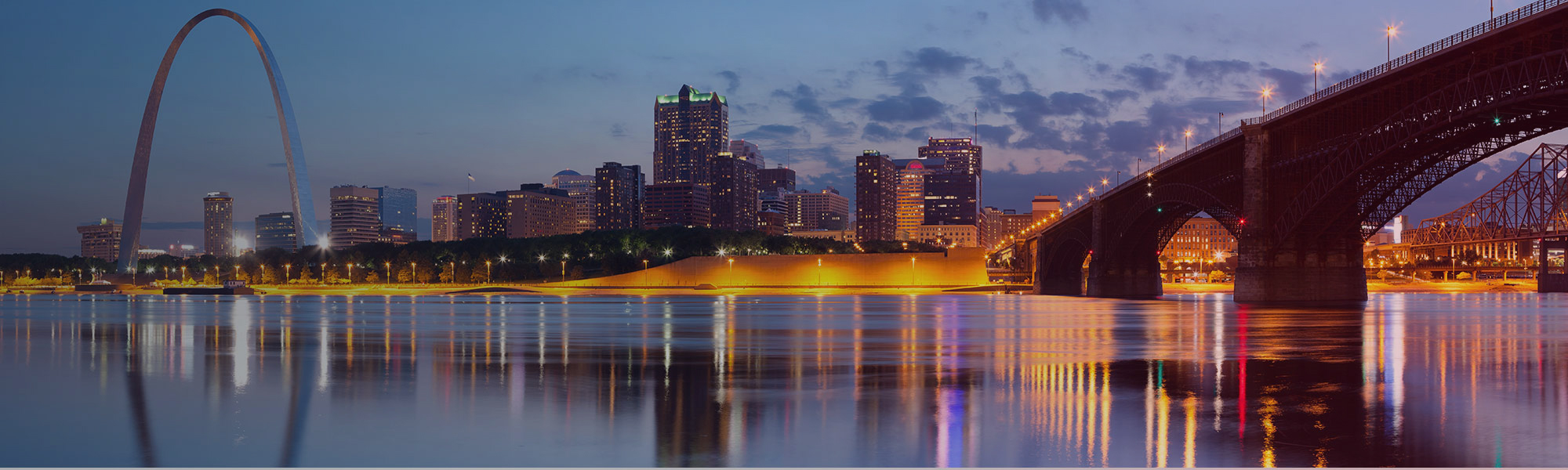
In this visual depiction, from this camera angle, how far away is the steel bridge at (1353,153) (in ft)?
212

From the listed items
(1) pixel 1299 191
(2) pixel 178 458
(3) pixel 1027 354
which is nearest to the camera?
(2) pixel 178 458

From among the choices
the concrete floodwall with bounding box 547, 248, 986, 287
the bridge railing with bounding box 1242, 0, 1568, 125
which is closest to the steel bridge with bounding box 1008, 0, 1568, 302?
the bridge railing with bounding box 1242, 0, 1568, 125

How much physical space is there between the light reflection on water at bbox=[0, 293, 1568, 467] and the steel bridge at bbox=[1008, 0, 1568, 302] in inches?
1356

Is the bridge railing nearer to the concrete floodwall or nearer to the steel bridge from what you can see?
the steel bridge

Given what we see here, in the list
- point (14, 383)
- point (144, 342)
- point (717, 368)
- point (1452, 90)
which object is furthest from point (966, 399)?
point (1452, 90)

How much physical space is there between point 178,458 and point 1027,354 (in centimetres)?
2276

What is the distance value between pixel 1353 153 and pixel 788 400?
265 ft

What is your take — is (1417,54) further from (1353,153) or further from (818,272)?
(818,272)

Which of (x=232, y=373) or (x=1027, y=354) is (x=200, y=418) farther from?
(x=1027, y=354)

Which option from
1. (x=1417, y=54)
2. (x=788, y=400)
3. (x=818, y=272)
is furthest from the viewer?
(x=818, y=272)

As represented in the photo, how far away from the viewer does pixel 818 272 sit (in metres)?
179

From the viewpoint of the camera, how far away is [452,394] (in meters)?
20.1

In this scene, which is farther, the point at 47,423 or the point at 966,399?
the point at 966,399

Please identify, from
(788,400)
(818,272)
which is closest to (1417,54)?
(788,400)
